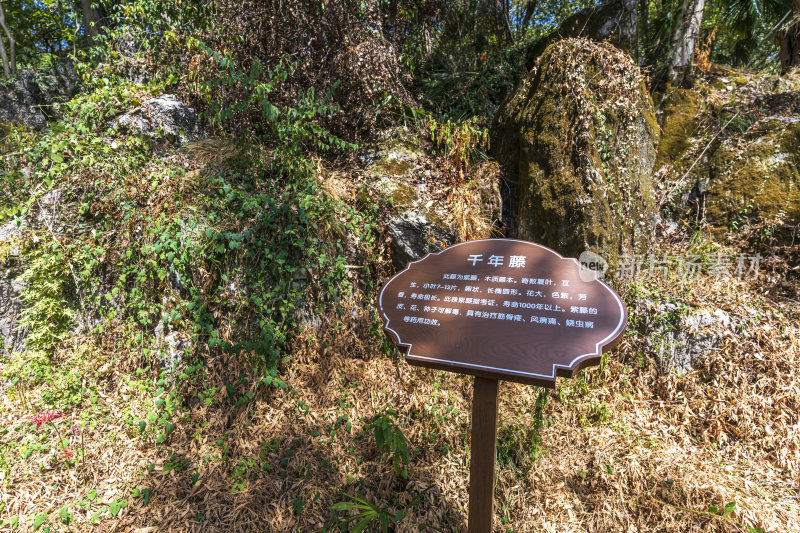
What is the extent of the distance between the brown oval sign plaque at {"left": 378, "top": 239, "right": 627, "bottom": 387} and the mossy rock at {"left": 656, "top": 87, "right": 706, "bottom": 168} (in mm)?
3316

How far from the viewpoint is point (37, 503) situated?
227 cm

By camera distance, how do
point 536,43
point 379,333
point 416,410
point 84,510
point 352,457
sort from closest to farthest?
1. point 84,510
2. point 352,457
3. point 416,410
4. point 379,333
5. point 536,43

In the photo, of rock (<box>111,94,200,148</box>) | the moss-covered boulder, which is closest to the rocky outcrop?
the moss-covered boulder

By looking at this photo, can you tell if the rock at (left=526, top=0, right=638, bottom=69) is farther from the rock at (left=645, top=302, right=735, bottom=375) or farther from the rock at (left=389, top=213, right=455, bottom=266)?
the rock at (left=645, top=302, right=735, bottom=375)

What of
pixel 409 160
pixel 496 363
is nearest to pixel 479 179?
pixel 409 160

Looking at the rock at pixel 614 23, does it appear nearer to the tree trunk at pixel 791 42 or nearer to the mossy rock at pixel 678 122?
the mossy rock at pixel 678 122

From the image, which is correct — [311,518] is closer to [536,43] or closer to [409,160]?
[409,160]

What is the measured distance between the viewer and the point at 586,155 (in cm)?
337

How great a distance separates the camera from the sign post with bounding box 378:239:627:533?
1549mm

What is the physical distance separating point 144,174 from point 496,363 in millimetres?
3766

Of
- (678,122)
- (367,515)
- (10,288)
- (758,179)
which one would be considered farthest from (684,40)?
(10,288)

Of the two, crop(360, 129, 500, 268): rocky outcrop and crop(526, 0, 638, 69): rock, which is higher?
crop(526, 0, 638, 69): rock

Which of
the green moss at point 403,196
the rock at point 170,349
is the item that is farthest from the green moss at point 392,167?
the rock at point 170,349

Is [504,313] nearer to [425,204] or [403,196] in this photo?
[425,204]
